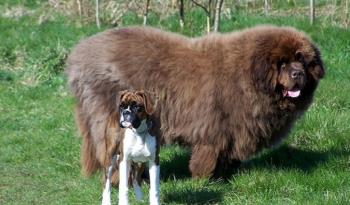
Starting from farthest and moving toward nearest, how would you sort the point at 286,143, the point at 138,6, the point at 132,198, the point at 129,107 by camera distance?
the point at 138,6 → the point at 286,143 → the point at 132,198 → the point at 129,107

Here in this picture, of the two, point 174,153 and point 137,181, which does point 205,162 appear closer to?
point 137,181

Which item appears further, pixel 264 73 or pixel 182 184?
pixel 182 184

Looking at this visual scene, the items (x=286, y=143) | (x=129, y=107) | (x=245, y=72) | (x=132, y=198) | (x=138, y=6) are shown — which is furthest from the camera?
(x=138, y=6)

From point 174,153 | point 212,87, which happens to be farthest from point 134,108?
point 174,153

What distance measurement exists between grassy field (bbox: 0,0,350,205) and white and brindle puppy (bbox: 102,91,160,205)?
1.85 ft

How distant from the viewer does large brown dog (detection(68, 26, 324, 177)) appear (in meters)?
7.46

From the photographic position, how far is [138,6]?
15539mm

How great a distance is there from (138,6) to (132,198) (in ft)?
29.4

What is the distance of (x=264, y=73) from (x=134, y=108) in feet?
5.70

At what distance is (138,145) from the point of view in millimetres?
6406

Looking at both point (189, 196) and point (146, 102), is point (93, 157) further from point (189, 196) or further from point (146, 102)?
point (146, 102)

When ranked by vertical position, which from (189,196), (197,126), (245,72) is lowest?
(189,196)

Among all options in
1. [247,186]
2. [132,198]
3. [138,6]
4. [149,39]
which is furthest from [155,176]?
[138,6]

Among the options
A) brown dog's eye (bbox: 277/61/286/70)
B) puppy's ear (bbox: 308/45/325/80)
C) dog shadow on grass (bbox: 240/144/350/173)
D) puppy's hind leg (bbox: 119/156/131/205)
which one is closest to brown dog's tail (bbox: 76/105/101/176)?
puppy's hind leg (bbox: 119/156/131/205)
